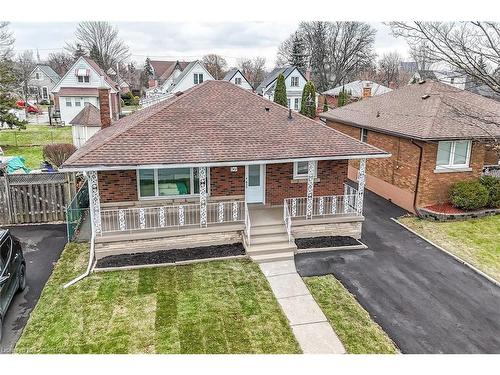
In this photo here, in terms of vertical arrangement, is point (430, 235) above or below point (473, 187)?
below

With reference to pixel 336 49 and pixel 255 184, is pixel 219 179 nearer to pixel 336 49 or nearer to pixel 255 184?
pixel 255 184

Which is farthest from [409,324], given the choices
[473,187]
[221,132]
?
[473,187]

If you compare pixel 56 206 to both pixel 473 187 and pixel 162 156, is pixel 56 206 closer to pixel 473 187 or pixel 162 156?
pixel 162 156

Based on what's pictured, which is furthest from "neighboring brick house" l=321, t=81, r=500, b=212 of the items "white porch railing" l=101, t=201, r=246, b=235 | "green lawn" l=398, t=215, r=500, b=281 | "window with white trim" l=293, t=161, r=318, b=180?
"white porch railing" l=101, t=201, r=246, b=235

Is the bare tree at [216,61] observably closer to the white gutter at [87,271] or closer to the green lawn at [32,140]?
the green lawn at [32,140]

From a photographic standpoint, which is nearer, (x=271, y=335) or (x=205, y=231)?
(x=271, y=335)

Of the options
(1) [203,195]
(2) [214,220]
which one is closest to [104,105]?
(1) [203,195]
